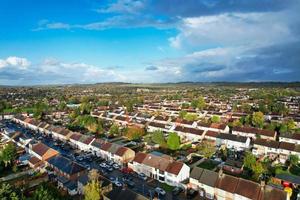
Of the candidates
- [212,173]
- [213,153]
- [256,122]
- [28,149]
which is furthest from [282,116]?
[28,149]

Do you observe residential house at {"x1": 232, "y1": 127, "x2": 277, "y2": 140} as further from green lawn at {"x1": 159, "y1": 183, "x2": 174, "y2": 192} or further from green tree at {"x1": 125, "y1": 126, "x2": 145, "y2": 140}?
green lawn at {"x1": 159, "y1": 183, "x2": 174, "y2": 192}

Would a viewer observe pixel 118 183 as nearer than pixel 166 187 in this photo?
No

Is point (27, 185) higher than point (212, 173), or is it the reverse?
point (212, 173)

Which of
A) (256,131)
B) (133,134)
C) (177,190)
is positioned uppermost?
(256,131)

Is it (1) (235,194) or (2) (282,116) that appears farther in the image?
(2) (282,116)

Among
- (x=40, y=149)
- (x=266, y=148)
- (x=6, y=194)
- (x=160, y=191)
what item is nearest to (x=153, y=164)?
(x=160, y=191)

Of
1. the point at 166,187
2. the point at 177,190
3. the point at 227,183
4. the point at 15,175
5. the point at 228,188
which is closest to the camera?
the point at 228,188

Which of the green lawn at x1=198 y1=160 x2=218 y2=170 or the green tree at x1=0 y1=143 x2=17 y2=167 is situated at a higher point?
the green tree at x1=0 y1=143 x2=17 y2=167

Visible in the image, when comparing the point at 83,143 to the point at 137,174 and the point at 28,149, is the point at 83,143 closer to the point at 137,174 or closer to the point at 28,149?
the point at 28,149

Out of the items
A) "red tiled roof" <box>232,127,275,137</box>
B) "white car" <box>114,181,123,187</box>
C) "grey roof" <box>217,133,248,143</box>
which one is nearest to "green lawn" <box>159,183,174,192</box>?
"white car" <box>114,181,123,187</box>

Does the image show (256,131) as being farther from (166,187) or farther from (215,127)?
(166,187)

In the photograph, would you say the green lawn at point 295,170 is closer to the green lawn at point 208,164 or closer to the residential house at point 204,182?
the green lawn at point 208,164
